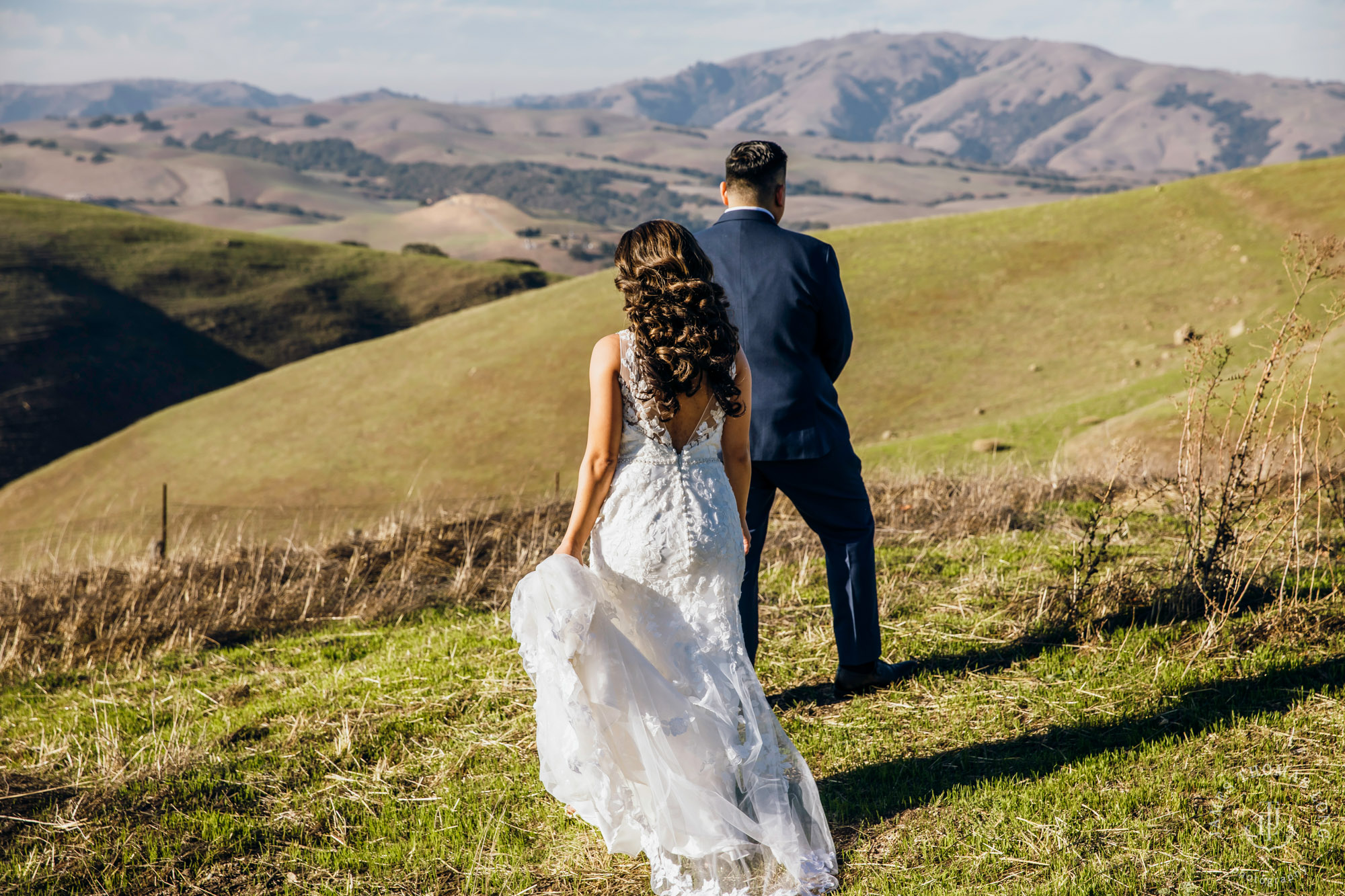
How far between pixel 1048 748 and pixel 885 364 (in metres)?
18.4

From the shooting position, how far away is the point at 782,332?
11.9 ft

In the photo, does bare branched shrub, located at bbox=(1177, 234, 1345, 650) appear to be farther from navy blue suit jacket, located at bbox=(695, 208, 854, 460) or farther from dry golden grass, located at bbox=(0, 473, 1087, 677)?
dry golden grass, located at bbox=(0, 473, 1087, 677)

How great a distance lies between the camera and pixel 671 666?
298 centimetres

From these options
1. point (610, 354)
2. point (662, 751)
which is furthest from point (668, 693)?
point (610, 354)

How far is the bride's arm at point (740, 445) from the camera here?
3.12 meters

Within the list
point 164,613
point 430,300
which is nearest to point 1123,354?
point 164,613

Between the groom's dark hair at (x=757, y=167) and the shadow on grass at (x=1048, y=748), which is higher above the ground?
the groom's dark hair at (x=757, y=167)

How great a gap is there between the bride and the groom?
60cm

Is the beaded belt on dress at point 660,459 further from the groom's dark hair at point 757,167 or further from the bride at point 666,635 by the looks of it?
the groom's dark hair at point 757,167

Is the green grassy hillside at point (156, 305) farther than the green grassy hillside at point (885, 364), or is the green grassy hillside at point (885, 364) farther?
the green grassy hillside at point (156, 305)

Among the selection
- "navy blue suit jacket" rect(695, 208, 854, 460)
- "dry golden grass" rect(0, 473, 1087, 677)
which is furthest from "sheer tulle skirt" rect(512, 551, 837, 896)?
"dry golden grass" rect(0, 473, 1087, 677)

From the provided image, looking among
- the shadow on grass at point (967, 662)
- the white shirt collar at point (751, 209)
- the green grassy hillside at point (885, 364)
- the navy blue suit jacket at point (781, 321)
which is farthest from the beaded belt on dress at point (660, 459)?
the green grassy hillside at point (885, 364)

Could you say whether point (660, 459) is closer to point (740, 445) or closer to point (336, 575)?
point (740, 445)

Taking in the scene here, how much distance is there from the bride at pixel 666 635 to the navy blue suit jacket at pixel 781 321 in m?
0.59
